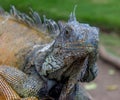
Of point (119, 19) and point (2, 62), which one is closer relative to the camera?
point (2, 62)

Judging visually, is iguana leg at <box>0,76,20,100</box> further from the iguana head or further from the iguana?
the iguana head

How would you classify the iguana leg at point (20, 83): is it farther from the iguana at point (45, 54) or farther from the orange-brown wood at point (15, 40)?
the orange-brown wood at point (15, 40)

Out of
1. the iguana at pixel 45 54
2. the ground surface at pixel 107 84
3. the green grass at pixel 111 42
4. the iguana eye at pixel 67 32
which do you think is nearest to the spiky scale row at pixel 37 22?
the iguana at pixel 45 54

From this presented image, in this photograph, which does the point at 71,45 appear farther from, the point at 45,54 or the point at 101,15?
the point at 101,15

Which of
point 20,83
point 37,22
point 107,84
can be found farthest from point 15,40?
point 107,84

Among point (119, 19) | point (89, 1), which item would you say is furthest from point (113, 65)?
point (89, 1)

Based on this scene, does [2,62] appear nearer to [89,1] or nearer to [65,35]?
[65,35]
